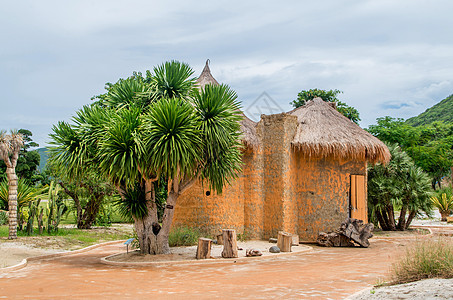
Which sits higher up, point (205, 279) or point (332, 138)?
point (332, 138)

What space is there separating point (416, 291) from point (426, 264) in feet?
3.06

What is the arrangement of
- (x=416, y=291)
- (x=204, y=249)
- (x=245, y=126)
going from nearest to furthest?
1. (x=416, y=291)
2. (x=204, y=249)
3. (x=245, y=126)

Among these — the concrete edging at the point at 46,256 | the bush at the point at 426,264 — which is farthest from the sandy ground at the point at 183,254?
the bush at the point at 426,264

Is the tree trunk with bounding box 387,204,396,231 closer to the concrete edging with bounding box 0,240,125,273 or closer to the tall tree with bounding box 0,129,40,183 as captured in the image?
the concrete edging with bounding box 0,240,125,273

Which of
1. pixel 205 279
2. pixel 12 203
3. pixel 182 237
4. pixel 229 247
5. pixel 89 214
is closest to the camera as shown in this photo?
pixel 205 279

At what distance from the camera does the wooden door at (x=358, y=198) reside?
15125mm

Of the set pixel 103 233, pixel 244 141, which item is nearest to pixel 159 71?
pixel 244 141

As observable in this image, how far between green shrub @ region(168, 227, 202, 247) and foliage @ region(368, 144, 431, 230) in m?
8.21

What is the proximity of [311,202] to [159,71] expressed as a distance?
6.96m

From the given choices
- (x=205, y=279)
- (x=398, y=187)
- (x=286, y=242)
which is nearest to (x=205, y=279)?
(x=205, y=279)

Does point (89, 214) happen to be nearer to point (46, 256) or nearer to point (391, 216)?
point (46, 256)

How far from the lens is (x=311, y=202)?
14938mm

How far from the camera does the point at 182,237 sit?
12680mm

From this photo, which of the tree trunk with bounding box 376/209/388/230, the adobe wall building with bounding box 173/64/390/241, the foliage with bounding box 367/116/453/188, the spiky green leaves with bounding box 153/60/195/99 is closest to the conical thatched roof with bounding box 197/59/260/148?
the adobe wall building with bounding box 173/64/390/241
